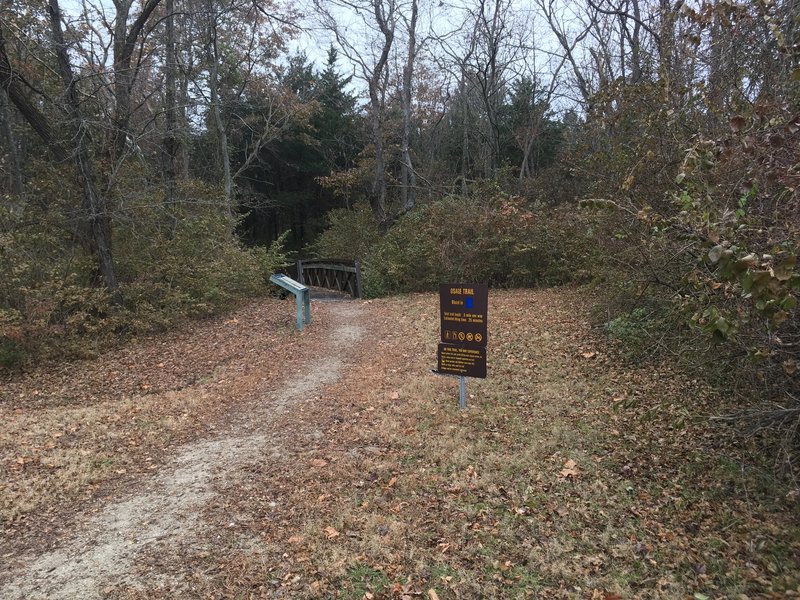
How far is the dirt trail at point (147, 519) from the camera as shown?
3453 millimetres

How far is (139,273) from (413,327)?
6005 mm

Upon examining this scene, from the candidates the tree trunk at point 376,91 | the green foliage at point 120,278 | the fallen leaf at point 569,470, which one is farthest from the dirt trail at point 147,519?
the tree trunk at point 376,91

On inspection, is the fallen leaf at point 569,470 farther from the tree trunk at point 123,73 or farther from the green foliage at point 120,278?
the tree trunk at point 123,73

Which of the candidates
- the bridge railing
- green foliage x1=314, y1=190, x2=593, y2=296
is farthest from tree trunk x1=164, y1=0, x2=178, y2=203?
green foliage x1=314, y1=190, x2=593, y2=296

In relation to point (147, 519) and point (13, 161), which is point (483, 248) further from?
point (13, 161)

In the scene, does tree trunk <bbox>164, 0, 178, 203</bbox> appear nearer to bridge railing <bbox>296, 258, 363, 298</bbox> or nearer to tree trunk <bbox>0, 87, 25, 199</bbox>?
tree trunk <bbox>0, 87, 25, 199</bbox>

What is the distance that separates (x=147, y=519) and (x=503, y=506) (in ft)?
9.49

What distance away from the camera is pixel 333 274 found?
19125 millimetres

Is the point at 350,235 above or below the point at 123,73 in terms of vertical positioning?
below

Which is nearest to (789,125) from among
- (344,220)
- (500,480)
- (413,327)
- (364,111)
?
(500,480)

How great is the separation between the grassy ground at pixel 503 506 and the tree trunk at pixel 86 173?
6.45 meters

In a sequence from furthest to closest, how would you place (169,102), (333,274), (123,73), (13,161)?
(333,274) → (169,102) → (13,161) → (123,73)

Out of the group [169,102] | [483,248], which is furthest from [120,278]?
[483,248]

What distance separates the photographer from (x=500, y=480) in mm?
4461
